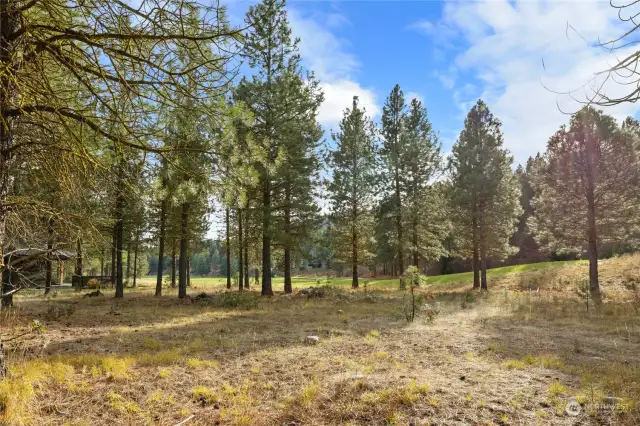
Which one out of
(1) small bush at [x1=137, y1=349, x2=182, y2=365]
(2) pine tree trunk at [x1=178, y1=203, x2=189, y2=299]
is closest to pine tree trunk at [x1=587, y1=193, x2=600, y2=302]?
(1) small bush at [x1=137, y1=349, x2=182, y2=365]

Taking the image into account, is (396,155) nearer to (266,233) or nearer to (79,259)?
(266,233)

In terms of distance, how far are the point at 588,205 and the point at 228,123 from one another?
740 inches

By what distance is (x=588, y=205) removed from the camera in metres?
17.0

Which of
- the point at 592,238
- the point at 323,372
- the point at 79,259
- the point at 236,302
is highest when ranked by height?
the point at 592,238

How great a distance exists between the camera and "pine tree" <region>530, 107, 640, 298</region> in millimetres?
16297

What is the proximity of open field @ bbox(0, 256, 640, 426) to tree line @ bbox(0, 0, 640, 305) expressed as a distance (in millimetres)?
1653

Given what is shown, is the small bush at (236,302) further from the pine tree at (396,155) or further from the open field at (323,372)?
the pine tree at (396,155)

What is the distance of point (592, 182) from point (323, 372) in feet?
58.8

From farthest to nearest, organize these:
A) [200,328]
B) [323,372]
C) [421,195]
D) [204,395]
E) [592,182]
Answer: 1. [421,195]
2. [592,182]
3. [200,328]
4. [323,372]
5. [204,395]

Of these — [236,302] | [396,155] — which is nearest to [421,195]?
[396,155]

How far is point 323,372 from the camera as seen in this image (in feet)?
16.9

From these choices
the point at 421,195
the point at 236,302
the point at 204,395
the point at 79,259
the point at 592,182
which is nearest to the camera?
the point at 204,395

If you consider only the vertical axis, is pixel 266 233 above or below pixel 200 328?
above

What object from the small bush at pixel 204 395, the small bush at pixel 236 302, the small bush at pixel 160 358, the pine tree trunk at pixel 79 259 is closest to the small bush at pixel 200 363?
the small bush at pixel 160 358
